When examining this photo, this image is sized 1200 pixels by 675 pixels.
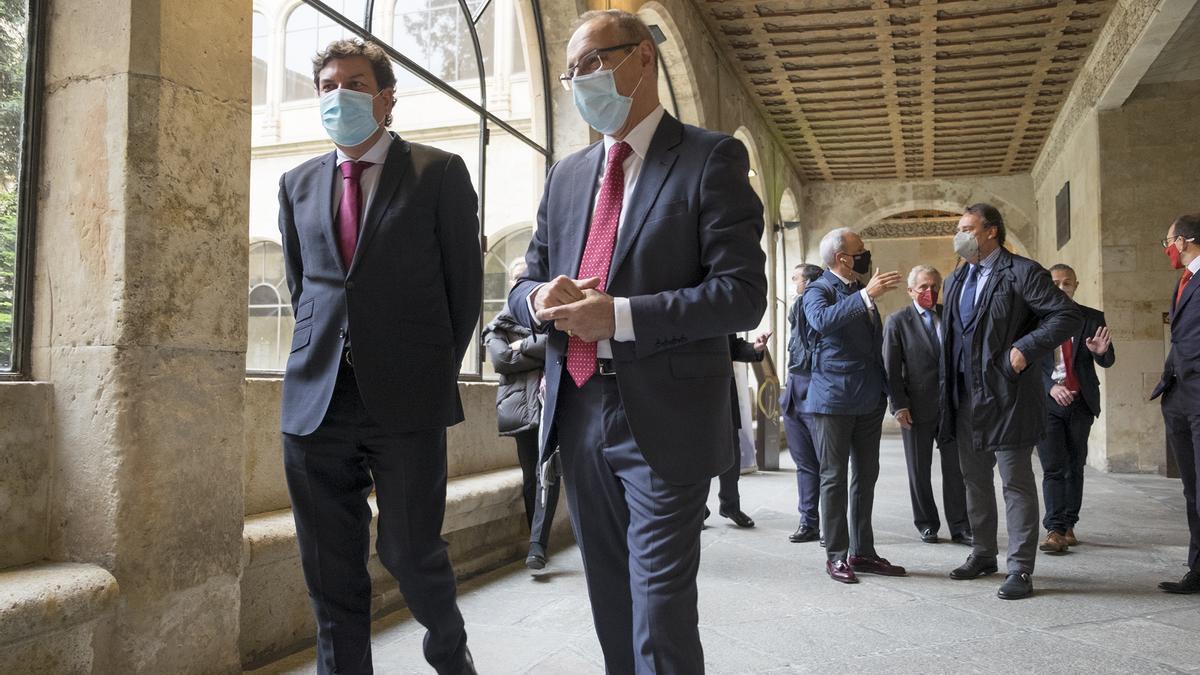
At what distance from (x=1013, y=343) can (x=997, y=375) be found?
162 mm

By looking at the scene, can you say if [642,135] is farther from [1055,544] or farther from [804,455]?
[1055,544]

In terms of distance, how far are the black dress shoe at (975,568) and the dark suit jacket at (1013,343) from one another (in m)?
0.68

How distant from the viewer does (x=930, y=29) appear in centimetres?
1037

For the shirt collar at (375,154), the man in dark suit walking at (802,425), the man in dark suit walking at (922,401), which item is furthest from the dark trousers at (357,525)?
the man in dark suit walking at (922,401)

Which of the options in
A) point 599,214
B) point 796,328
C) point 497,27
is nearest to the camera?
point 599,214

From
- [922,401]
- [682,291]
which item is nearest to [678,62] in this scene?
[922,401]

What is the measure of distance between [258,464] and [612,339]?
206cm

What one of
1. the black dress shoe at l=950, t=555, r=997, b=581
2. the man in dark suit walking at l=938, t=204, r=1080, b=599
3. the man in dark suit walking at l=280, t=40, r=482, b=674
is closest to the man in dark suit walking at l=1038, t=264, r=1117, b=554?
the black dress shoe at l=950, t=555, r=997, b=581

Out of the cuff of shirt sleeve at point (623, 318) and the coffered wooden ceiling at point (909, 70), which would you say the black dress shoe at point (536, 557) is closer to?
the cuff of shirt sleeve at point (623, 318)

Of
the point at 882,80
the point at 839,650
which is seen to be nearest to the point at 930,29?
the point at 882,80

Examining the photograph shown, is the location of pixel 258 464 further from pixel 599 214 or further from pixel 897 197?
pixel 897 197

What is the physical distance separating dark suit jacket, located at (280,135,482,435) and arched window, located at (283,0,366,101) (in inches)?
74.4

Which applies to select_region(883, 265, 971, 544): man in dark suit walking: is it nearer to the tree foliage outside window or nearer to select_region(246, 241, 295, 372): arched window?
select_region(246, 241, 295, 372): arched window

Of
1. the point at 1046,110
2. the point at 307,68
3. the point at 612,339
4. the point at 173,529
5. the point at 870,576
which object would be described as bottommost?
the point at 870,576
